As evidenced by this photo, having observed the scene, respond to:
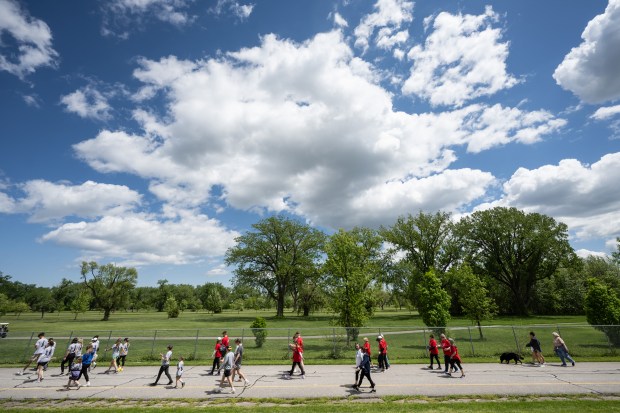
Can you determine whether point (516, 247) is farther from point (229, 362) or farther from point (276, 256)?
point (229, 362)

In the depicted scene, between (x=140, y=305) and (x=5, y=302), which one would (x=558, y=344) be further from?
(x=140, y=305)

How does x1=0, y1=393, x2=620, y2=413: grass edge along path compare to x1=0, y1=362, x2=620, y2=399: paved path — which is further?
x1=0, y1=362, x2=620, y2=399: paved path

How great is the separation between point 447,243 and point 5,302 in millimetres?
97715

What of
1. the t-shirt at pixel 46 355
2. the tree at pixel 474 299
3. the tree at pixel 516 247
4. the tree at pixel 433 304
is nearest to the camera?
the t-shirt at pixel 46 355

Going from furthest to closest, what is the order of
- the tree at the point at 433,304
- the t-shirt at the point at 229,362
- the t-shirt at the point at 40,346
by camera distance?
the tree at the point at 433,304, the t-shirt at the point at 40,346, the t-shirt at the point at 229,362

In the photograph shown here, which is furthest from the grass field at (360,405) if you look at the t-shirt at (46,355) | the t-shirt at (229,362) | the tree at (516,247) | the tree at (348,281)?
the tree at (516,247)

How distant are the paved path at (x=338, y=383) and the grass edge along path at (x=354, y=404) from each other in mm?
656

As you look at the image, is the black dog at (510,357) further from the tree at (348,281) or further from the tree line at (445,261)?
the tree line at (445,261)

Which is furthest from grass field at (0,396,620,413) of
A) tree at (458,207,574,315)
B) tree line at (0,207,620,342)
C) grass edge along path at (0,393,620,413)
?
tree at (458,207,574,315)

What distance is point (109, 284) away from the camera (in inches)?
2840

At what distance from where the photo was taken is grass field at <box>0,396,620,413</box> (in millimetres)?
10484

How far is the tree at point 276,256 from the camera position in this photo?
62125 millimetres

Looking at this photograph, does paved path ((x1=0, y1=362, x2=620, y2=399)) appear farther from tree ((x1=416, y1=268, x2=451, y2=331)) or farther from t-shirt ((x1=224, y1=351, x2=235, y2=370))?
tree ((x1=416, y1=268, x2=451, y2=331))

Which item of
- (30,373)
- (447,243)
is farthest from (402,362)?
(447,243)
